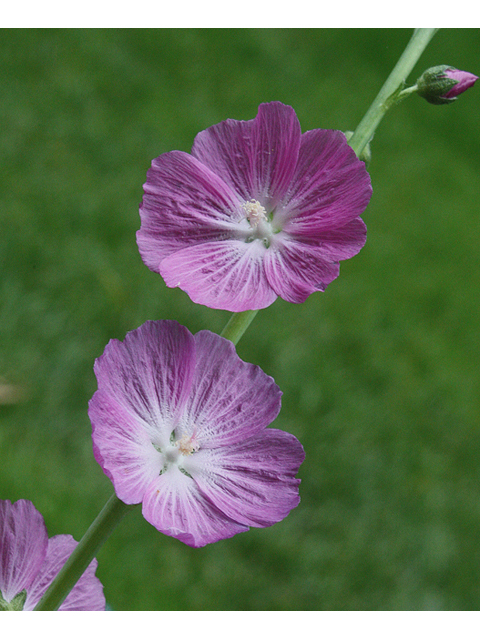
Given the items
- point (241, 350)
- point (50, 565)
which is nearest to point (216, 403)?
point (50, 565)

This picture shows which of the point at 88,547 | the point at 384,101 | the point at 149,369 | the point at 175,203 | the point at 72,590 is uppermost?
the point at 384,101

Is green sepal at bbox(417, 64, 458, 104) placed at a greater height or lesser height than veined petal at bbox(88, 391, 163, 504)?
greater

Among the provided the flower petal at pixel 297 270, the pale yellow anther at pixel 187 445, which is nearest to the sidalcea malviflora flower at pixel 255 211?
the flower petal at pixel 297 270

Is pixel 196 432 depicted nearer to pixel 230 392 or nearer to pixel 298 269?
pixel 230 392

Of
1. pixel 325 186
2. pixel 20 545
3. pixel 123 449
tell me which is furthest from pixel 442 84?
pixel 20 545

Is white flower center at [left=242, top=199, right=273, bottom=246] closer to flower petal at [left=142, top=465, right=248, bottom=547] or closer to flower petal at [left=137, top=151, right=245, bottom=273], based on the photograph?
flower petal at [left=137, top=151, right=245, bottom=273]

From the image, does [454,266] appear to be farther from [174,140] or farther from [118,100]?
[118,100]

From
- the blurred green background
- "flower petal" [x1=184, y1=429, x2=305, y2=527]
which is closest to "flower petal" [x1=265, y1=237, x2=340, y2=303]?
"flower petal" [x1=184, y1=429, x2=305, y2=527]
